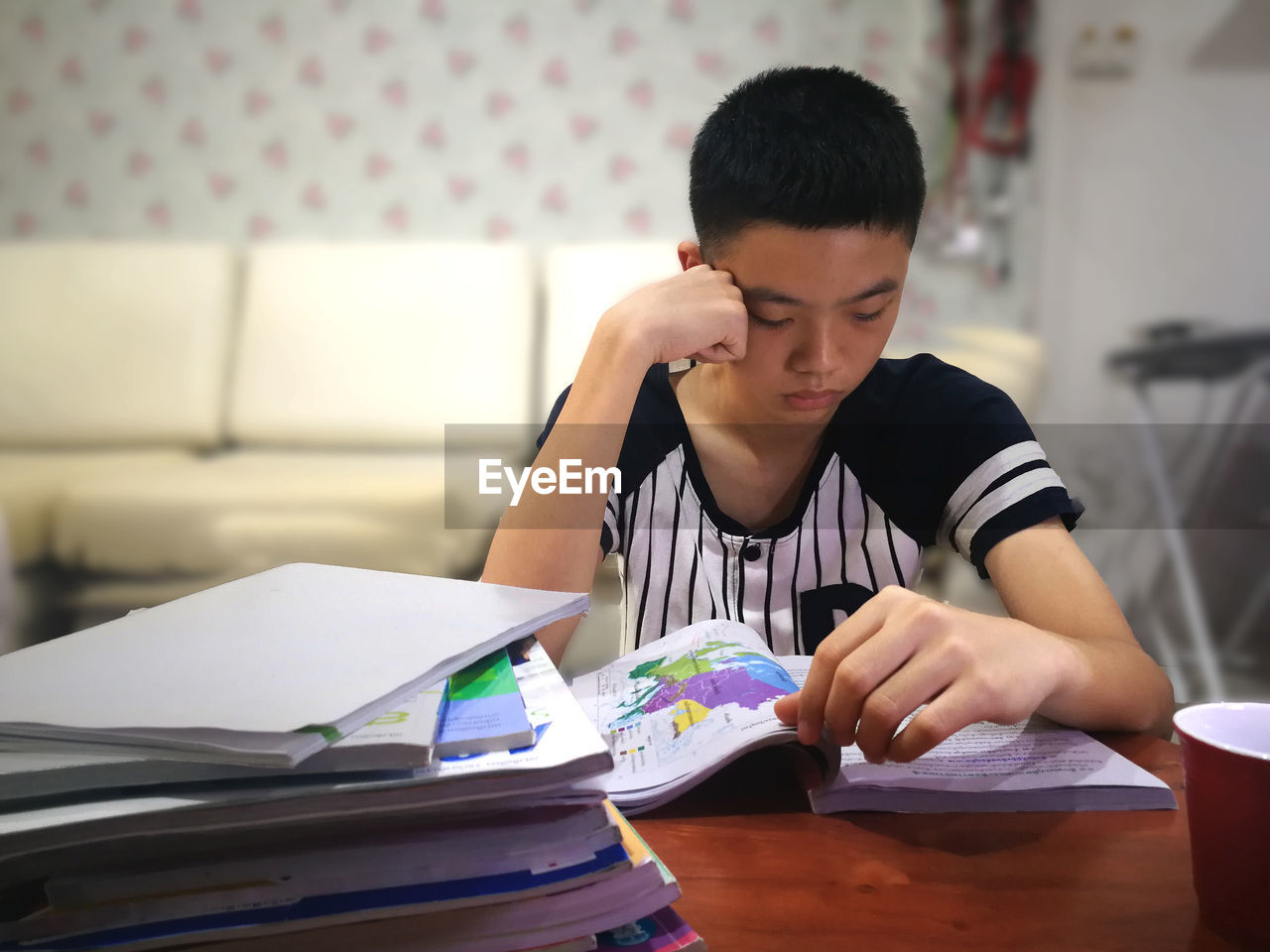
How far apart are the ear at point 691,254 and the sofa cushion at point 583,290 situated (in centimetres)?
114

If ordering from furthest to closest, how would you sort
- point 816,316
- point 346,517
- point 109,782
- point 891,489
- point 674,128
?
1. point 674,128
2. point 346,517
3. point 891,489
4. point 816,316
5. point 109,782

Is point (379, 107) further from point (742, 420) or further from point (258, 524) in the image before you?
point (742, 420)

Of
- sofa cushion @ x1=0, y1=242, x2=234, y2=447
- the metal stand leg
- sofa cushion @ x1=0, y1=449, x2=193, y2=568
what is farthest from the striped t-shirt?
sofa cushion @ x1=0, y1=242, x2=234, y2=447

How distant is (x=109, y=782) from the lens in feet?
0.89

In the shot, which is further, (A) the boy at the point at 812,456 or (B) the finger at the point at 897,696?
(A) the boy at the point at 812,456

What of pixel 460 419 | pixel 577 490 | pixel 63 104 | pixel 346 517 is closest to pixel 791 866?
pixel 577 490

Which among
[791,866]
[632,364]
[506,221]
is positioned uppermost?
[506,221]

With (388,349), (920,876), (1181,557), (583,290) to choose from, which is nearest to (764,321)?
(920,876)

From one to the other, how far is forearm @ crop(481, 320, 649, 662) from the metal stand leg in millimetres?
1525

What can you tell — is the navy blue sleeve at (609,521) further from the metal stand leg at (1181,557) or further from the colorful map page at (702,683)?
the metal stand leg at (1181,557)

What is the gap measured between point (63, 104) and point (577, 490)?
2.31 m

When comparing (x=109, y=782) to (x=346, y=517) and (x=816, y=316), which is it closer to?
(x=816, y=316)

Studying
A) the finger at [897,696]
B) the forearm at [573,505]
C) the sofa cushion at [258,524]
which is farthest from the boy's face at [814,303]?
the sofa cushion at [258,524]

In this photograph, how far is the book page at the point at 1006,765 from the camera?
42cm
